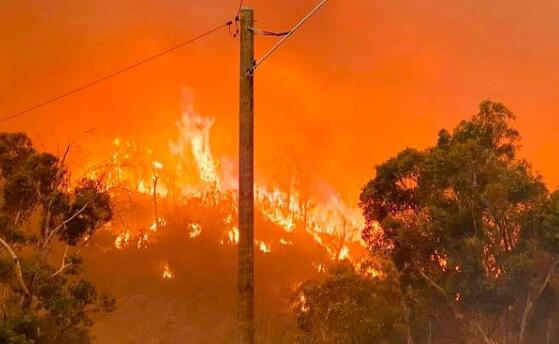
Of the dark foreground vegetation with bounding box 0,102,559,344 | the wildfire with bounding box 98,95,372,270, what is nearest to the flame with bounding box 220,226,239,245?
the wildfire with bounding box 98,95,372,270

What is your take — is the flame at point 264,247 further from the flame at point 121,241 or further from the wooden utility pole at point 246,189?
the wooden utility pole at point 246,189

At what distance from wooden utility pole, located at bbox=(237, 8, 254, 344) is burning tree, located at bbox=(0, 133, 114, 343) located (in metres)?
16.5

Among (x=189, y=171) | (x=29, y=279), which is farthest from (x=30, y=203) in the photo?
(x=189, y=171)

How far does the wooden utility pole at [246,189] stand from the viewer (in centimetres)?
1073

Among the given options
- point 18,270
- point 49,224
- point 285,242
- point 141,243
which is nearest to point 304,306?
point 49,224

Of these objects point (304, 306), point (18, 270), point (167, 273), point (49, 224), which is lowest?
point (18, 270)

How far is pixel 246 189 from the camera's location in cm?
1098

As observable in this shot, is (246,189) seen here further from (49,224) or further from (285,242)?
(285,242)

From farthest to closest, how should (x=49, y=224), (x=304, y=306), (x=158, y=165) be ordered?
(x=158, y=165) → (x=304, y=306) → (x=49, y=224)

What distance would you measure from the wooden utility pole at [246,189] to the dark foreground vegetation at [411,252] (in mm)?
13242

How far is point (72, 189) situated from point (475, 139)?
21.8 metres

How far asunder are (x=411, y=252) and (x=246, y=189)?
85.2ft

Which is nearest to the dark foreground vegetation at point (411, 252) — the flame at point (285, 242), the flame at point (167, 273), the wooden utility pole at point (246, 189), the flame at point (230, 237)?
the wooden utility pole at point (246, 189)

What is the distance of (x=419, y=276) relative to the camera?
36062 millimetres
